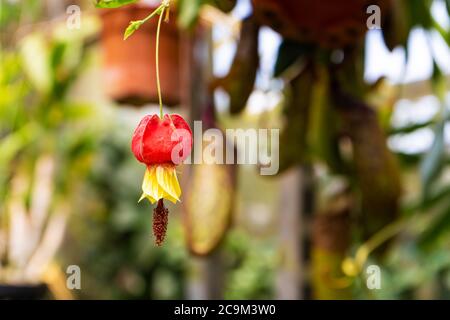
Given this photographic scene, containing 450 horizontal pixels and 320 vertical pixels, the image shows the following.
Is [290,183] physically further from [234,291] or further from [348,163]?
[234,291]

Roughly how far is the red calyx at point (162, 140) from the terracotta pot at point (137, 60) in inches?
25.0

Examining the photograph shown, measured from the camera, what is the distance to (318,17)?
674 millimetres

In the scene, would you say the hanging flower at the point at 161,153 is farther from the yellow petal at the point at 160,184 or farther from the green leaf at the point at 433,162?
the green leaf at the point at 433,162

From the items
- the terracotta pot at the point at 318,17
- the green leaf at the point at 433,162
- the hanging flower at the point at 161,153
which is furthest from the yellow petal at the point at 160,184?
the green leaf at the point at 433,162

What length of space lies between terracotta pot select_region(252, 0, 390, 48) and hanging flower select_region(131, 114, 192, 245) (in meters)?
0.35

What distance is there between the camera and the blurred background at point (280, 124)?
756mm

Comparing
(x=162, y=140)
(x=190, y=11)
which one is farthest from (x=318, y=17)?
(x=162, y=140)

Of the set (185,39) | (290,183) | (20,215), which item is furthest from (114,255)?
(185,39)

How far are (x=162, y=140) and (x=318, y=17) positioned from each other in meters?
0.41

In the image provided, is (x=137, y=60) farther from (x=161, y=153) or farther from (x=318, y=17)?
(x=161, y=153)

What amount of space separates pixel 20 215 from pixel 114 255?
0.75 meters

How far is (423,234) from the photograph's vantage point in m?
1.00

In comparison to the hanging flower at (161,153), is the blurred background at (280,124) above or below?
above
